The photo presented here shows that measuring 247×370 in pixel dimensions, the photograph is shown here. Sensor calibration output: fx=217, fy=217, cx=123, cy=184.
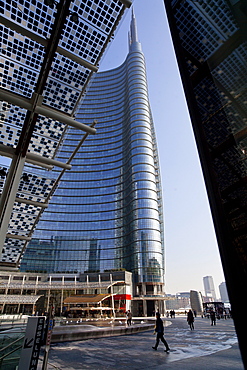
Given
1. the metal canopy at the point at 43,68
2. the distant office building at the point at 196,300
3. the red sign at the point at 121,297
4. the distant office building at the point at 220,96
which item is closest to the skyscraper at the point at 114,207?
the red sign at the point at 121,297

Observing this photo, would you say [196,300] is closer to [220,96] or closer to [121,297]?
[121,297]

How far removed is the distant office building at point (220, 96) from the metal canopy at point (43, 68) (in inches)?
161

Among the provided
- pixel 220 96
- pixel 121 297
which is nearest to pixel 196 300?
pixel 121 297

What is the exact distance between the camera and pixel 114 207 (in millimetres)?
92250

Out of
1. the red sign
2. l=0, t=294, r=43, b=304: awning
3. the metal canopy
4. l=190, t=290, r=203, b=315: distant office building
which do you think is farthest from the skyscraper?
the metal canopy

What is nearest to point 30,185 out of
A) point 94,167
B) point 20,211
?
point 20,211

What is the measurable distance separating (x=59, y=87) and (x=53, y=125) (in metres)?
1.80

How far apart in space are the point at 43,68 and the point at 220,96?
6492 mm

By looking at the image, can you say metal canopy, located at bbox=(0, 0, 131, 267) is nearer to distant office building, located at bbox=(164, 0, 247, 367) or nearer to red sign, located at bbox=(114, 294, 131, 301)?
distant office building, located at bbox=(164, 0, 247, 367)

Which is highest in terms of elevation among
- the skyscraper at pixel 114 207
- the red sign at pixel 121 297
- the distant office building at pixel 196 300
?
the skyscraper at pixel 114 207

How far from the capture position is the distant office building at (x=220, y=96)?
7.87 ft

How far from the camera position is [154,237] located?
234ft

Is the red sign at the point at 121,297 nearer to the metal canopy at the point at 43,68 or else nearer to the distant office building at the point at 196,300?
the distant office building at the point at 196,300

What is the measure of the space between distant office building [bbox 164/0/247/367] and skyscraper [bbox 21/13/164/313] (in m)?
68.8
